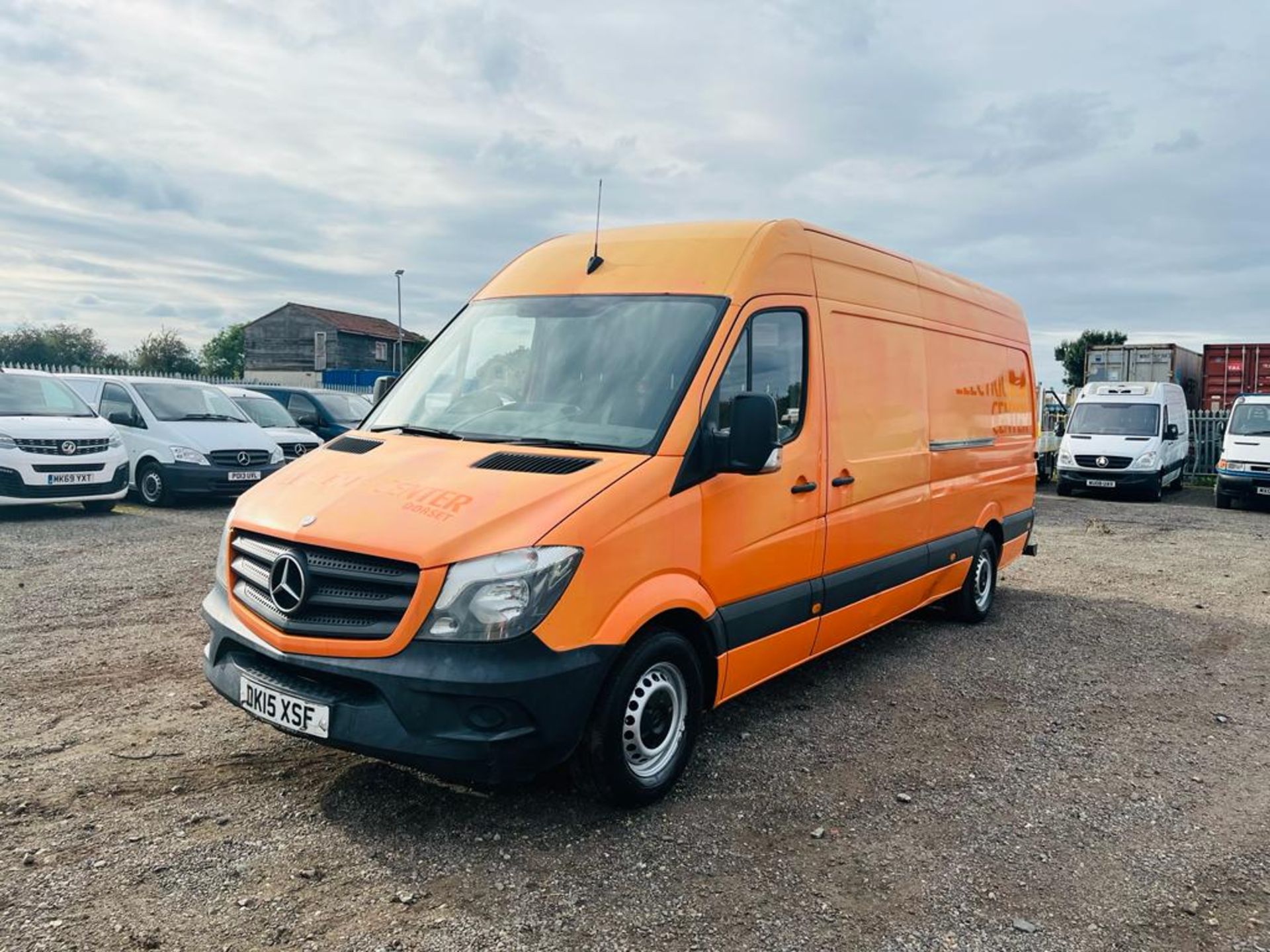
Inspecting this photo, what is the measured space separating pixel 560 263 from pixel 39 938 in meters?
3.52

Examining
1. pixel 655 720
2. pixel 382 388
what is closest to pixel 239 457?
pixel 382 388

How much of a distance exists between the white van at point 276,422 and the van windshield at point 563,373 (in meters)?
10.7

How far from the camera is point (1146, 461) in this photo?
1722 cm

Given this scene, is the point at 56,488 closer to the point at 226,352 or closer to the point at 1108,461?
the point at 1108,461

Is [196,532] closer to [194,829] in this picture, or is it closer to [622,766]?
[194,829]

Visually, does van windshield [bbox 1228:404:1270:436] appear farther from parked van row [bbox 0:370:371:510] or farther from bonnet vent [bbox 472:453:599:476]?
bonnet vent [bbox 472:453:599:476]

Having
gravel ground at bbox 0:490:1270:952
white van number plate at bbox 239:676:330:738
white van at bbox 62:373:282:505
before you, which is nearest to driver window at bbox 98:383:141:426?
white van at bbox 62:373:282:505

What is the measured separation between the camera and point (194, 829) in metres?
3.63

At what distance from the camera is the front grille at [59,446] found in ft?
37.2

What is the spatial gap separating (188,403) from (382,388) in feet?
31.3

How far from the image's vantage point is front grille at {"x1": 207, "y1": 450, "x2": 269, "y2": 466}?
42.6 feet

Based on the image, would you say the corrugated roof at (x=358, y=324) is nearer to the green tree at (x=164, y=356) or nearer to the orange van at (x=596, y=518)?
the green tree at (x=164, y=356)

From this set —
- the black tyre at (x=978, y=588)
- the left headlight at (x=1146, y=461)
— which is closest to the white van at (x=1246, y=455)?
the left headlight at (x=1146, y=461)

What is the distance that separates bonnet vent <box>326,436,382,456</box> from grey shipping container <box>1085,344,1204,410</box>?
2411 cm
